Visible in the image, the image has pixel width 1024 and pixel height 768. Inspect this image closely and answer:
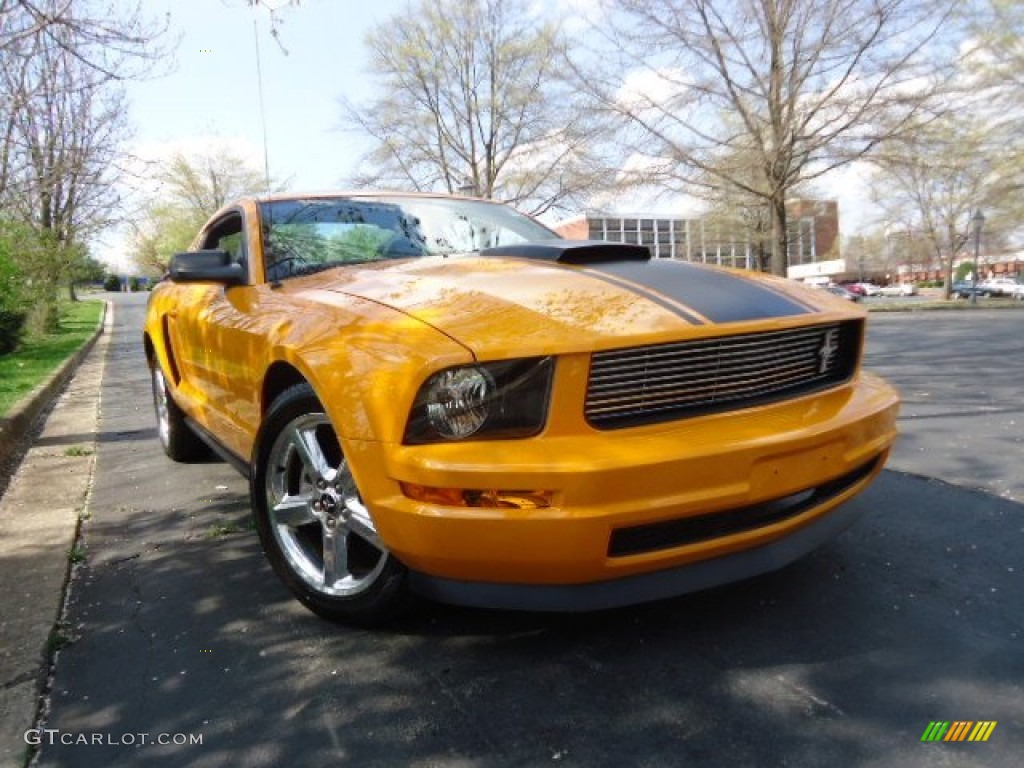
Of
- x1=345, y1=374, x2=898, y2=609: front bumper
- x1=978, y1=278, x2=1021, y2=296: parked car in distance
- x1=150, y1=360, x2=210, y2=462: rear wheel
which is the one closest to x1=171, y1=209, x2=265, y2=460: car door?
x1=150, y1=360, x2=210, y2=462: rear wheel

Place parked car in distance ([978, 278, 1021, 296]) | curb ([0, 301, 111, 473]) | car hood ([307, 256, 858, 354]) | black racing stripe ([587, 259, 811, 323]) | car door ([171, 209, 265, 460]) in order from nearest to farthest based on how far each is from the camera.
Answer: car hood ([307, 256, 858, 354]), black racing stripe ([587, 259, 811, 323]), car door ([171, 209, 265, 460]), curb ([0, 301, 111, 473]), parked car in distance ([978, 278, 1021, 296])

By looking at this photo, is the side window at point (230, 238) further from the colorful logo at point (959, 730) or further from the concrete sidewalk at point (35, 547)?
the colorful logo at point (959, 730)

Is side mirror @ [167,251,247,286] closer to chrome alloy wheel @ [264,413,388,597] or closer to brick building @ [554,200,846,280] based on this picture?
chrome alloy wheel @ [264,413,388,597]

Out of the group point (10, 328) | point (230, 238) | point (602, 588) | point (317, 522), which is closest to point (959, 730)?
point (602, 588)

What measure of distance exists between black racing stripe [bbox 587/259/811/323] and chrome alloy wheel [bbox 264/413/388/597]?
108 cm

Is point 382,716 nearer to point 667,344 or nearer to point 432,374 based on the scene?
point 432,374

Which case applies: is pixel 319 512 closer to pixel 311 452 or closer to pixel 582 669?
pixel 311 452

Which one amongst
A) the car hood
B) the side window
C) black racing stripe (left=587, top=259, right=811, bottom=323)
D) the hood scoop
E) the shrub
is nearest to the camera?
the car hood

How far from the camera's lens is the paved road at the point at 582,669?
1830 mm

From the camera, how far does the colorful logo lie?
5.83ft

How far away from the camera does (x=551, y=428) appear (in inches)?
77.2

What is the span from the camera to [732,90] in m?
15.9

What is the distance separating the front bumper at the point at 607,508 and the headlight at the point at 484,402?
49mm

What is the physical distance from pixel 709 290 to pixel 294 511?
61.6 inches
